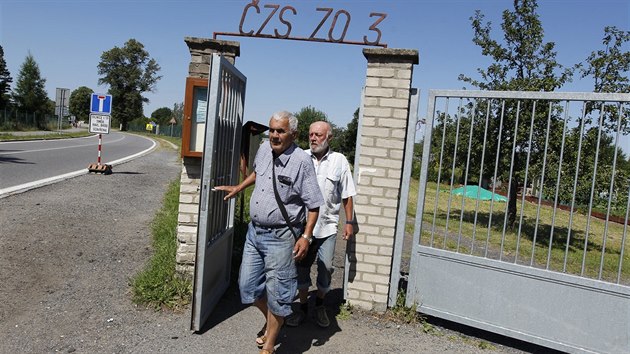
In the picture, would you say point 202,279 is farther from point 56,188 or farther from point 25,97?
point 25,97

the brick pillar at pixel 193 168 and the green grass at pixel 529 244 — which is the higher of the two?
the brick pillar at pixel 193 168

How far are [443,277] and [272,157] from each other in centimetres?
205

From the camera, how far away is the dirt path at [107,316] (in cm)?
373

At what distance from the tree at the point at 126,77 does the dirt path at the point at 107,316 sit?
77.4 m

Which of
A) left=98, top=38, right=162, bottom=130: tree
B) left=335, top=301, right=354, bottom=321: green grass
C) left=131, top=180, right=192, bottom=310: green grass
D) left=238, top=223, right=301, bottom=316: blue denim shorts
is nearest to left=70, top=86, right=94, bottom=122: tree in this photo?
left=98, top=38, right=162, bottom=130: tree

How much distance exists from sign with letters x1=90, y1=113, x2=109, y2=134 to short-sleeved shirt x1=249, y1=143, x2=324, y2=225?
499 inches

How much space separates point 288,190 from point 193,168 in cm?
162

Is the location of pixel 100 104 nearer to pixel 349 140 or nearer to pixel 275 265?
pixel 275 265

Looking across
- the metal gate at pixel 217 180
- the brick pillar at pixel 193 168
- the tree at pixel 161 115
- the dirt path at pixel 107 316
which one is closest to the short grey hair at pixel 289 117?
the metal gate at pixel 217 180

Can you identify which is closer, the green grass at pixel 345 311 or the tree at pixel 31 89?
the green grass at pixel 345 311

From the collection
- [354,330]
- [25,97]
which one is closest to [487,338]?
[354,330]

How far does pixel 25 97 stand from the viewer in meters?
49.9

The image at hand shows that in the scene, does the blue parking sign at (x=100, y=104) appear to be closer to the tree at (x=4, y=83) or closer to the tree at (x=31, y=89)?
the tree at (x=4, y=83)

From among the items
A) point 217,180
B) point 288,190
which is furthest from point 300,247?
point 217,180
